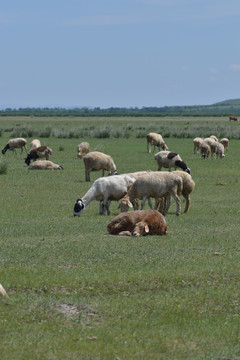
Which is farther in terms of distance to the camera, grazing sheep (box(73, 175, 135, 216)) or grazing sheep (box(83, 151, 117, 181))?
grazing sheep (box(83, 151, 117, 181))

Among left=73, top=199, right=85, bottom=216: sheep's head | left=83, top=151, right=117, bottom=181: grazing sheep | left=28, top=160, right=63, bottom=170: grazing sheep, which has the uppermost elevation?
left=83, top=151, right=117, bottom=181: grazing sheep

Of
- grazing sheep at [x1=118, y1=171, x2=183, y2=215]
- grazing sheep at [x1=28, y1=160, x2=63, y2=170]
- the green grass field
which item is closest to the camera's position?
the green grass field

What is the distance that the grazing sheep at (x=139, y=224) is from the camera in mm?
13281

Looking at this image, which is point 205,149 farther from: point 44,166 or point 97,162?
point 97,162

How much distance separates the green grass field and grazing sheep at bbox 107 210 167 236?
0.28 metres

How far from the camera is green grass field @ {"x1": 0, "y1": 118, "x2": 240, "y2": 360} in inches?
277

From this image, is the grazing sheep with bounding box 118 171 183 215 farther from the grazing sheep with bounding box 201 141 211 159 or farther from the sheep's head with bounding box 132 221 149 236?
the grazing sheep with bounding box 201 141 211 159

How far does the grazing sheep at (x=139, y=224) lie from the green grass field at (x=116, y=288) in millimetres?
281

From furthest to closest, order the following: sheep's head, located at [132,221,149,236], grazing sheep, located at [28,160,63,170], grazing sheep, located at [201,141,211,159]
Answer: grazing sheep, located at [201,141,211,159] < grazing sheep, located at [28,160,63,170] < sheep's head, located at [132,221,149,236]

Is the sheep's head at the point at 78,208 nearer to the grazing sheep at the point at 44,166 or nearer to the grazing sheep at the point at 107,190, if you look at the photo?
the grazing sheep at the point at 107,190

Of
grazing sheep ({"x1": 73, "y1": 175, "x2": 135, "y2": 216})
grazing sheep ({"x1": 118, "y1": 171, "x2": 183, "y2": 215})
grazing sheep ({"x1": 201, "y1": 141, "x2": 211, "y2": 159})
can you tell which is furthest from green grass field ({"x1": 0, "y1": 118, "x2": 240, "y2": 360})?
grazing sheep ({"x1": 201, "y1": 141, "x2": 211, "y2": 159})

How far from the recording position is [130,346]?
6.99 m

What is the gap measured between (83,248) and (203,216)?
547 cm

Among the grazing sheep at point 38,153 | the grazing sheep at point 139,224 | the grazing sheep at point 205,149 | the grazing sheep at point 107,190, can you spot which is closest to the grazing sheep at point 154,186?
the grazing sheep at point 107,190
